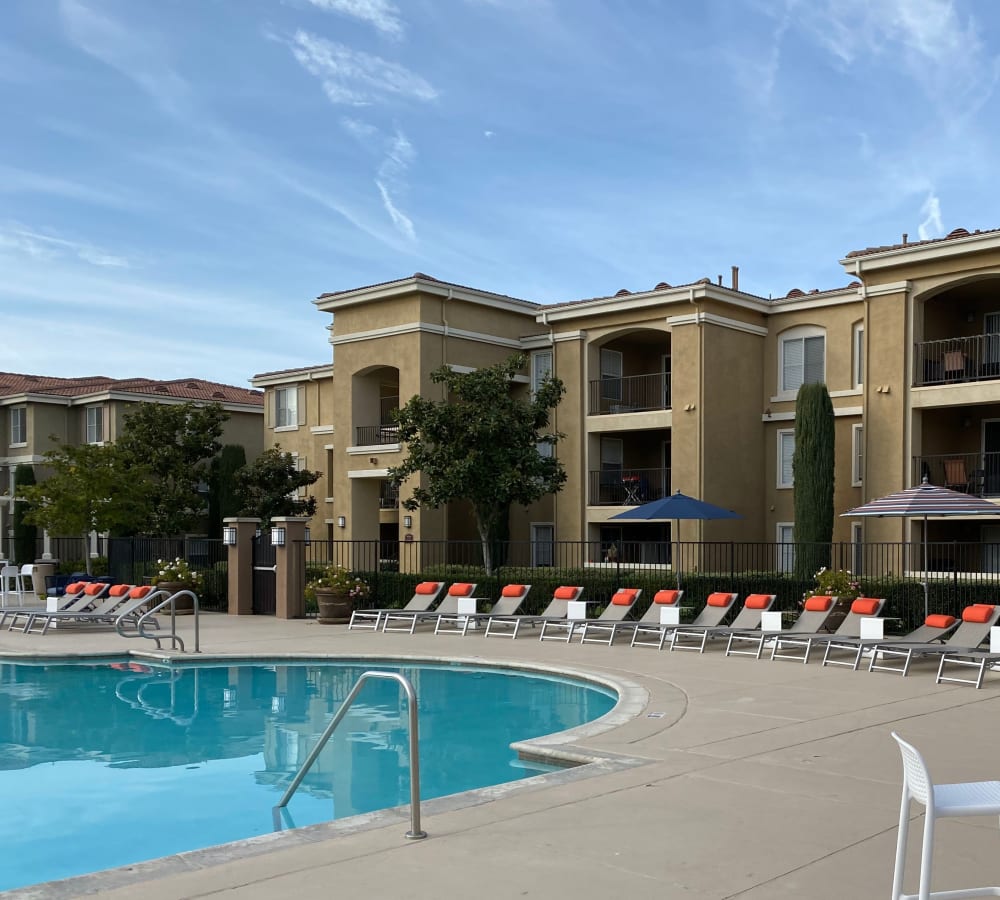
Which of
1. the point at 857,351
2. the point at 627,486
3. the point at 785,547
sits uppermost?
the point at 857,351

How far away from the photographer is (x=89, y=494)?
3462 centimetres

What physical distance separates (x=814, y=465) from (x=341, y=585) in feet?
37.5

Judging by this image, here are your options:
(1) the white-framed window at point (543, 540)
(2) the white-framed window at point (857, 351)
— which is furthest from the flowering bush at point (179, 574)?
(2) the white-framed window at point (857, 351)

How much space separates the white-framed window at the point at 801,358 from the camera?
30.2m

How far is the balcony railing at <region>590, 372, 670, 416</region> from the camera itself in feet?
106

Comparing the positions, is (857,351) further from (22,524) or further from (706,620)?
(22,524)

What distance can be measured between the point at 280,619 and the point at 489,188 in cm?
1039

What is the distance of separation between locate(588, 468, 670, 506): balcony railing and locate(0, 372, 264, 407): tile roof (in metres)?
19.4

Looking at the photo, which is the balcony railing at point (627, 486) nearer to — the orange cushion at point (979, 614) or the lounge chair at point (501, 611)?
the lounge chair at point (501, 611)

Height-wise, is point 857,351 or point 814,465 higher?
point 857,351

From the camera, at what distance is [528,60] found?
65.3 feet

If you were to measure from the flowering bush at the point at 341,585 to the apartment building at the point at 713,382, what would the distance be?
6076 millimetres

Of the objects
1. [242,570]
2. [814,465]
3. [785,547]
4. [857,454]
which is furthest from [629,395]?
[242,570]

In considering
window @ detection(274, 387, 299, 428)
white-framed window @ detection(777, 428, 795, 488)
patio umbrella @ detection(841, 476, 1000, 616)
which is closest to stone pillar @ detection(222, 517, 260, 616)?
patio umbrella @ detection(841, 476, 1000, 616)
